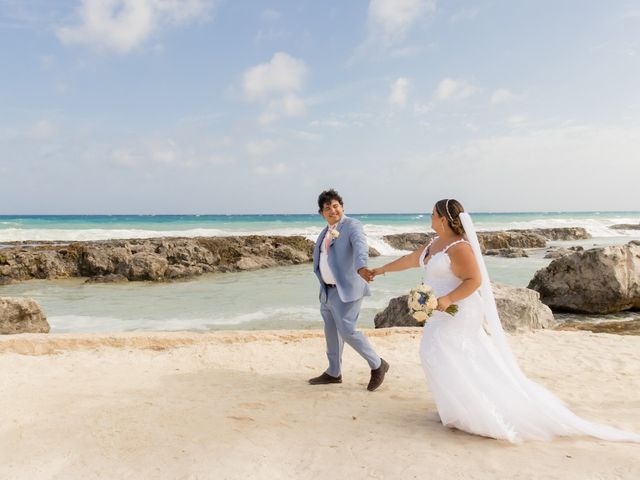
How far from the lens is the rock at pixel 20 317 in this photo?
8578mm

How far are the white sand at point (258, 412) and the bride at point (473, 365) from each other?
4.8 inches

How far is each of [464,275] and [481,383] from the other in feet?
2.54

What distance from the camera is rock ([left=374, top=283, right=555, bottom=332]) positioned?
8086 millimetres

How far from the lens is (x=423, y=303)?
140 inches

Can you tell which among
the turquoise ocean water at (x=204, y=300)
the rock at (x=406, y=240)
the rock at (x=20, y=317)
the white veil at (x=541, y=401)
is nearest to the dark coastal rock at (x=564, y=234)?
the rock at (x=406, y=240)

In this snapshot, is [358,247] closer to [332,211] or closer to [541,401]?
[332,211]

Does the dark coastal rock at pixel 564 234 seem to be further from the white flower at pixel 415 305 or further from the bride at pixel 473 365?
the white flower at pixel 415 305

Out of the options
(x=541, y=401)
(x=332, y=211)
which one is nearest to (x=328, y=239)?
(x=332, y=211)

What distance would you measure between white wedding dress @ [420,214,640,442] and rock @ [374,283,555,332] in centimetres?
448

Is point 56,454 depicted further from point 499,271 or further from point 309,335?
point 499,271

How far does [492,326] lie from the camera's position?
370 cm

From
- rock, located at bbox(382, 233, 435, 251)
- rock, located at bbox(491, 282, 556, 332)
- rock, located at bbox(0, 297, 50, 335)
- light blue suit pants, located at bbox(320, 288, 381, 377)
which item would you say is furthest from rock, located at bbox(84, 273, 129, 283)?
rock, located at bbox(382, 233, 435, 251)

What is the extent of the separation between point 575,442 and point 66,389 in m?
4.64

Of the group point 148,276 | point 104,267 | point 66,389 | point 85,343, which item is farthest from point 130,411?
point 104,267
